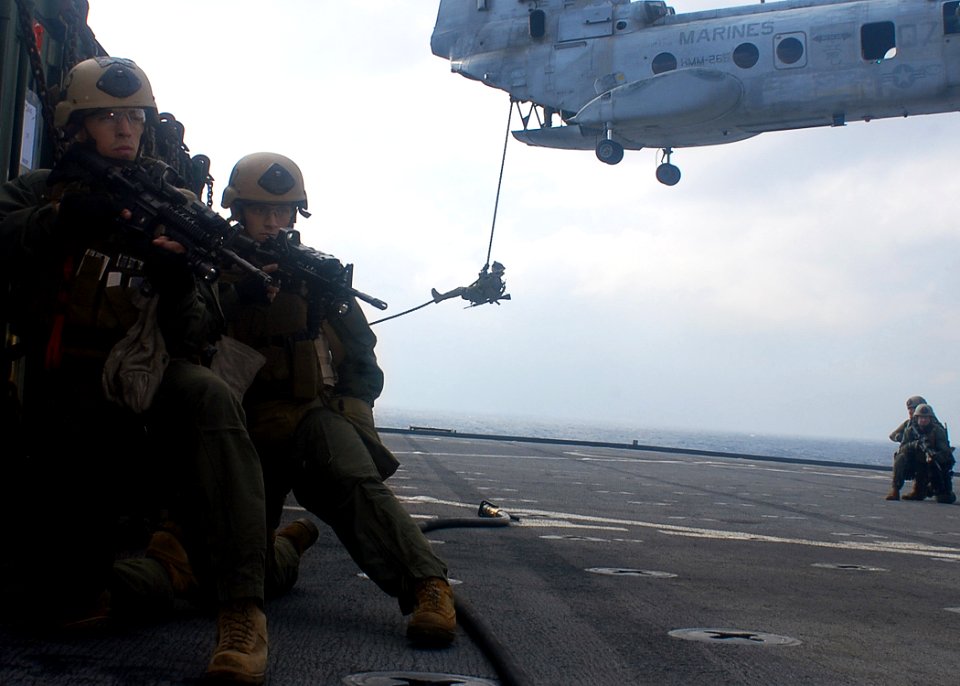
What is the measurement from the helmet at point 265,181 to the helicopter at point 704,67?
23.0m

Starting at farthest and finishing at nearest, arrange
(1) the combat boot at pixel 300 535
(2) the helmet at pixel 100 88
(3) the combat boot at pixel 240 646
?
(1) the combat boot at pixel 300 535
(2) the helmet at pixel 100 88
(3) the combat boot at pixel 240 646

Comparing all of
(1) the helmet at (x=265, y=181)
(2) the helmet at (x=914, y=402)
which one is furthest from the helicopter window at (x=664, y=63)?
(1) the helmet at (x=265, y=181)

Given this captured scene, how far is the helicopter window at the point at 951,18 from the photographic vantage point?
2559cm

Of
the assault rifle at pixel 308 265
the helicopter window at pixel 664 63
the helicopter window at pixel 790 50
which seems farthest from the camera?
the helicopter window at pixel 664 63

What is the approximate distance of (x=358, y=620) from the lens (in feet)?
13.7

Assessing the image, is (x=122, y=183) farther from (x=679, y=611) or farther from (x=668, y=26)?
(x=668, y=26)

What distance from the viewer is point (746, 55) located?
27.0 m

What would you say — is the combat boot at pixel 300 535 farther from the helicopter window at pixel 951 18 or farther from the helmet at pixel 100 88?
the helicopter window at pixel 951 18

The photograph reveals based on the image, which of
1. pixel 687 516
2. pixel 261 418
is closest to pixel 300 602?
pixel 261 418

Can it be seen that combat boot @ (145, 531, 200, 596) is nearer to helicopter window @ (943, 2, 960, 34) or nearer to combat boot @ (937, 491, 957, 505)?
combat boot @ (937, 491, 957, 505)

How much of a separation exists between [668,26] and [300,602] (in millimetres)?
26961

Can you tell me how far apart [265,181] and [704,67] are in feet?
80.8

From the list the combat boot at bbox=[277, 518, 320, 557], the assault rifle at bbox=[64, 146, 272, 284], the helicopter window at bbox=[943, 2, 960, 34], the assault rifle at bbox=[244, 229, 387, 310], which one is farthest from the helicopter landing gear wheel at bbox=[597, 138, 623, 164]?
the assault rifle at bbox=[64, 146, 272, 284]

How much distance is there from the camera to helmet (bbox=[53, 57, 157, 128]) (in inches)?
151
